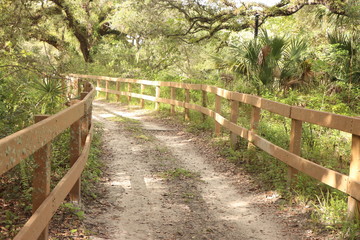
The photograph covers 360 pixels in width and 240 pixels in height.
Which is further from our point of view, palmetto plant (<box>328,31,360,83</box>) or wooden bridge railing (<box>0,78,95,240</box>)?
palmetto plant (<box>328,31,360,83</box>)

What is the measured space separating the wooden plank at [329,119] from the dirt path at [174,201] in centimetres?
128

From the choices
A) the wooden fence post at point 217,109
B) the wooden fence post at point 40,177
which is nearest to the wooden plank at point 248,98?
the wooden fence post at point 217,109

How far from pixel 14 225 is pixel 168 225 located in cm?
175

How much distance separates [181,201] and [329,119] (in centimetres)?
231

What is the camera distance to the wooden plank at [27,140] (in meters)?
2.29

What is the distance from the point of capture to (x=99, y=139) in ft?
31.0

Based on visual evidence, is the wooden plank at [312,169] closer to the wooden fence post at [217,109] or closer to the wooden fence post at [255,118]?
the wooden fence post at [255,118]

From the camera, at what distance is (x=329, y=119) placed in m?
4.75

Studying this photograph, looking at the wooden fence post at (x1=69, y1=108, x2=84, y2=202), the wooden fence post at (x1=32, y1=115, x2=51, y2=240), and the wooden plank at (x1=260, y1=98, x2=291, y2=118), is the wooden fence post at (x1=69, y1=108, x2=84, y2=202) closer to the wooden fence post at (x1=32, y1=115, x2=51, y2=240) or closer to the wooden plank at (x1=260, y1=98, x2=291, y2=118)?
the wooden fence post at (x1=32, y1=115, x2=51, y2=240)

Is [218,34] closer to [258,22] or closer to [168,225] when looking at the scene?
[258,22]

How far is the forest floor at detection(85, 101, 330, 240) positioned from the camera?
15.9ft

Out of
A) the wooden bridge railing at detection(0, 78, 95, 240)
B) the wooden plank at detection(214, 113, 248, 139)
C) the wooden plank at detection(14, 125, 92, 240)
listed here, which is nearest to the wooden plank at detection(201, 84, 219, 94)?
the wooden plank at detection(214, 113, 248, 139)

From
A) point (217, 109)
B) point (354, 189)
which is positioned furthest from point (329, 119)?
point (217, 109)

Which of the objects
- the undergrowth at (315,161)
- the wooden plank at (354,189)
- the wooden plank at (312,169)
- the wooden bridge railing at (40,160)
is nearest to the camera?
the wooden bridge railing at (40,160)
